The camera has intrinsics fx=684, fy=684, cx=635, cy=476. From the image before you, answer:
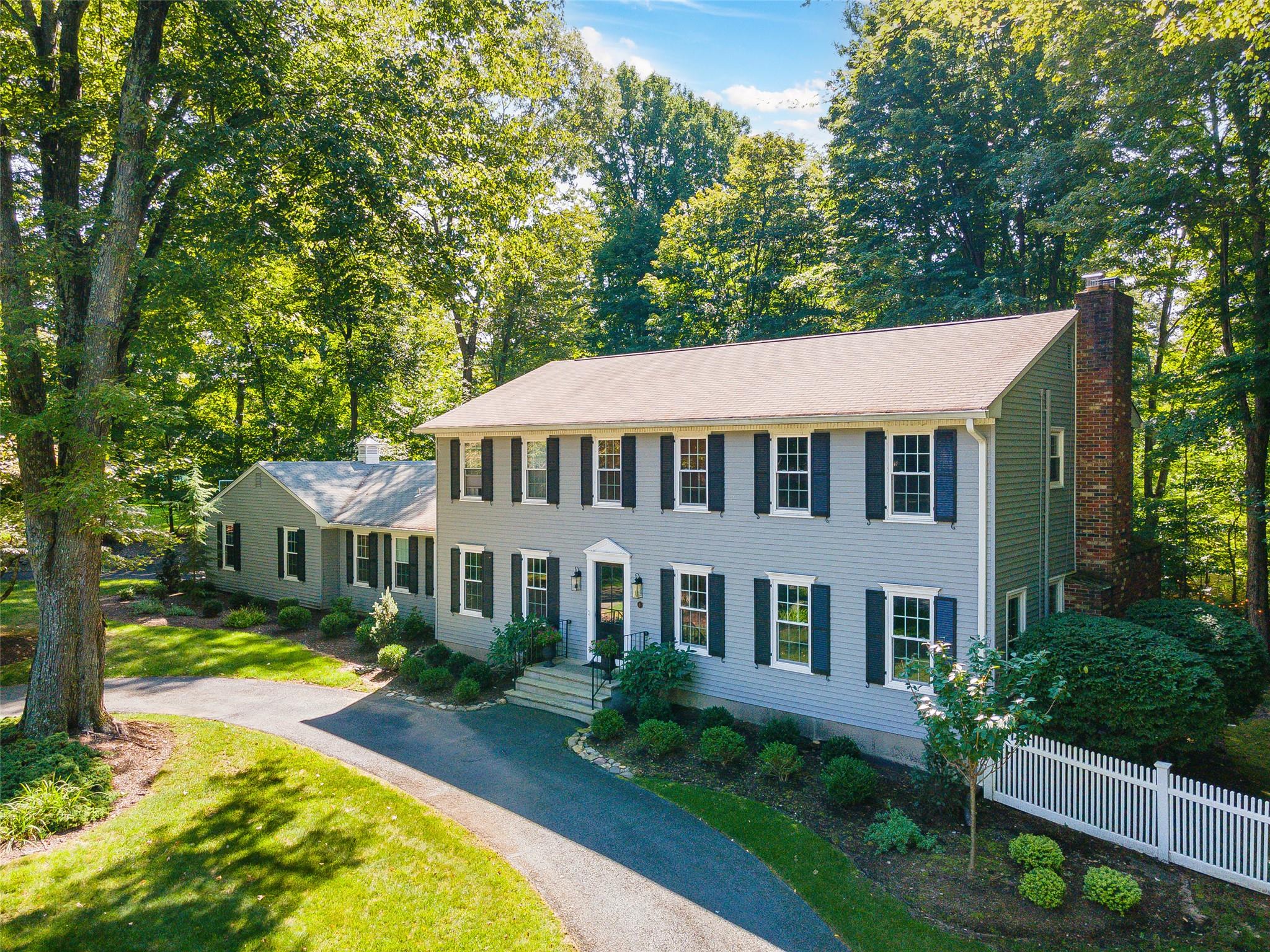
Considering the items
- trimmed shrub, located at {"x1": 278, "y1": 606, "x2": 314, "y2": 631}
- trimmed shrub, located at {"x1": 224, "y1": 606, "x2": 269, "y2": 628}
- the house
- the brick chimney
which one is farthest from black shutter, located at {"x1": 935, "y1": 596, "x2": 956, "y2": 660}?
trimmed shrub, located at {"x1": 224, "y1": 606, "x2": 269, "y2": 628}

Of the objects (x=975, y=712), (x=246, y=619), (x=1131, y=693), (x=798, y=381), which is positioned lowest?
(x=246, y=619)

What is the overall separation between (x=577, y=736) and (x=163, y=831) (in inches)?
257

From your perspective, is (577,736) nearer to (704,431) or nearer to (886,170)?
(704,431)

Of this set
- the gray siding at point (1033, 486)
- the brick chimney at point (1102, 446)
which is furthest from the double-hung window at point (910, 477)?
the brick chimney at point (1102, 446)

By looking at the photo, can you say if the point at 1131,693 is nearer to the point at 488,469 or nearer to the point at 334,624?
the point at 488,469

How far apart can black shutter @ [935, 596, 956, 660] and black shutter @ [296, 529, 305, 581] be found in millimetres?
19539

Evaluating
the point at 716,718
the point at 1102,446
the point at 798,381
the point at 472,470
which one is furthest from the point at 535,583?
the point at 1102,446

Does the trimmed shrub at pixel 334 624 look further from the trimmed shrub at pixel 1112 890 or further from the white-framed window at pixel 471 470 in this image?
the trimmed shrub at pixel 1112 890

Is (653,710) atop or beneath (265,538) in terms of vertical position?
beneath

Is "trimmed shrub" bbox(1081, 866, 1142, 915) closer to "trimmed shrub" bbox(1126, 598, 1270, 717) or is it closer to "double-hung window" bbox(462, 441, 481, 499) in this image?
"trimmed shrub" bbox(1126, 598, 1270, 717)

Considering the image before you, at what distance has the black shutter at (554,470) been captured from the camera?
629 inches

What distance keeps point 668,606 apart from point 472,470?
6675 mm

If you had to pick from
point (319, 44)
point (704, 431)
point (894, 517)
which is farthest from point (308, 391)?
point (894, 517)

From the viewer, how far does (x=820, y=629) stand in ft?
40.1
